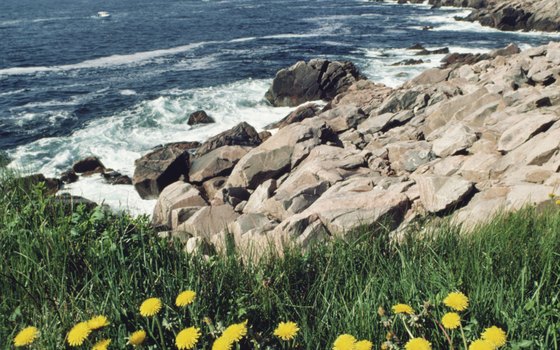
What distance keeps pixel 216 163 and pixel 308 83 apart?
11.8 meters

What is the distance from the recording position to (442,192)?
7.89 metres

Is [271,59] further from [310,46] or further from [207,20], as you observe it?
[207,20]

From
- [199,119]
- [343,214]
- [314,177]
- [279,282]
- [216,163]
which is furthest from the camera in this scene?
[199,119]

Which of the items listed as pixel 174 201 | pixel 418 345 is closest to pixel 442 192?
pixel 418 345

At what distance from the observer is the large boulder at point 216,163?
15516 millimetres

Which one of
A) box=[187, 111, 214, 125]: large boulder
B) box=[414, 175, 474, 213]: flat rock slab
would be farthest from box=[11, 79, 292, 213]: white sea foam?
box=[414, 175, 474, 213]: flat rock slab

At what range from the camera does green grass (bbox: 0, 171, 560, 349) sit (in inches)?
109

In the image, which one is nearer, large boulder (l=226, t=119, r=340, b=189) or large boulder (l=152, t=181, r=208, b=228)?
large boulder (l=152, t=181, r=208, b=228)

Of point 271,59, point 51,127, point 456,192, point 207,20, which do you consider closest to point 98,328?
point 456,192

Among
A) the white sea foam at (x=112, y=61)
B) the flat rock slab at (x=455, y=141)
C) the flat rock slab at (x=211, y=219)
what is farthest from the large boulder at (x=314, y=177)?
the white sea foam at (x=112, y=61)

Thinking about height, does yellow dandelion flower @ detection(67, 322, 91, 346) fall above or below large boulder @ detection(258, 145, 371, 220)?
above

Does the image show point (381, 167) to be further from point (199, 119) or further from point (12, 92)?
point (12, 92)

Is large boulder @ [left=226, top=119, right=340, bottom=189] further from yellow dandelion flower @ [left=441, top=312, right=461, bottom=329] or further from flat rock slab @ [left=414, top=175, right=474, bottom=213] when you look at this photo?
yellow dandelion flower @ [left=441, top=312, right=461, bottom=329]

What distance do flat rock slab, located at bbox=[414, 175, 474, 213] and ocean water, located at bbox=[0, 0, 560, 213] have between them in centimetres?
501
